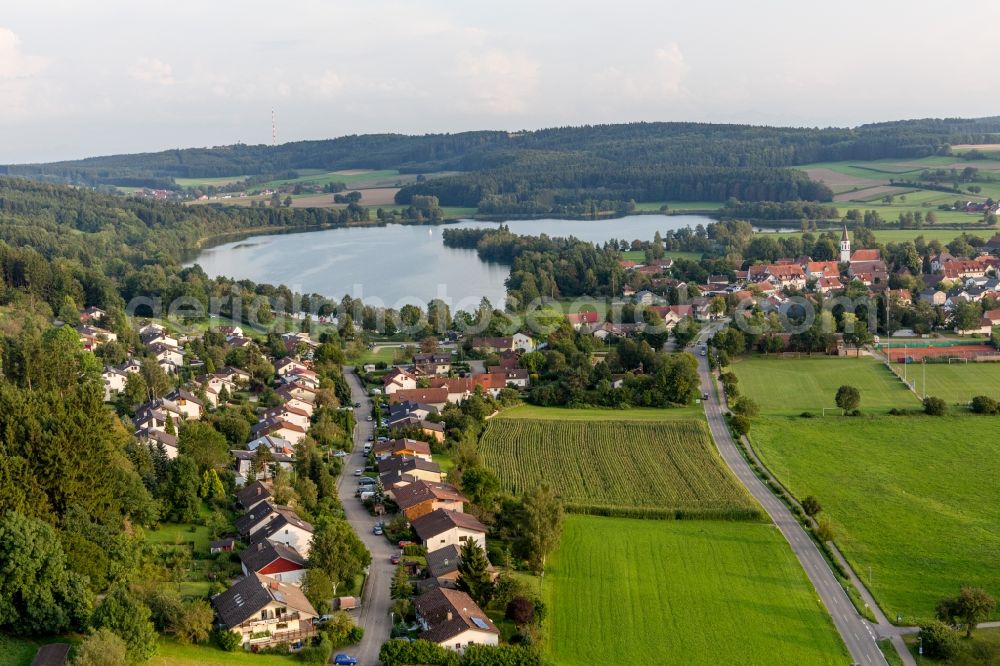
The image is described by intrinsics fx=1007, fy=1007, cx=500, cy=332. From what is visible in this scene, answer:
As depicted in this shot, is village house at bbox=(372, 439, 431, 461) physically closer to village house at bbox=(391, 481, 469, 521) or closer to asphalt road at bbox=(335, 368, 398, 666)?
asphalt road at bbox=(335, 368, 398, 666)

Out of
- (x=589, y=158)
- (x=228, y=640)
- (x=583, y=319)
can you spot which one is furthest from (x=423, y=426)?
(x=589, y=158)

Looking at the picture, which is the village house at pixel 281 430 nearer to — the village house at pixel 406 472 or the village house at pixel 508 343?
the village house at pixel 406 472

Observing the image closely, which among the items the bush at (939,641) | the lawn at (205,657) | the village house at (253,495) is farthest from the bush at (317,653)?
the bush at (939,641)

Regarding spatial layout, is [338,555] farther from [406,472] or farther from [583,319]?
[583,319]

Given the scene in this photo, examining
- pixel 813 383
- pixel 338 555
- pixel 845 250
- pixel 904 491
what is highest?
pixel 845 250

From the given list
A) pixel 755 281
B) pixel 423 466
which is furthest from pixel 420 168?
pixel 423 466

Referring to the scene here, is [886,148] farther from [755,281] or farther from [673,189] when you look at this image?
[755,281]
